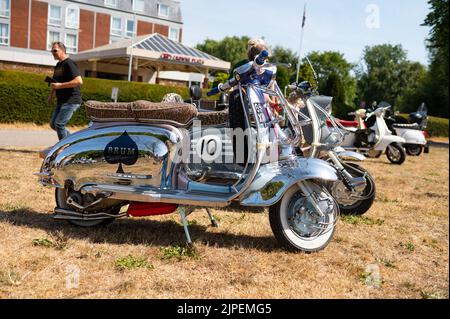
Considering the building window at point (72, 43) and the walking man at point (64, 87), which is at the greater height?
the building window at point (72, 43)

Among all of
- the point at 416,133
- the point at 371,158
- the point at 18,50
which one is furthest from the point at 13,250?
the point at 18,50

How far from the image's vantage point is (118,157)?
4.17m

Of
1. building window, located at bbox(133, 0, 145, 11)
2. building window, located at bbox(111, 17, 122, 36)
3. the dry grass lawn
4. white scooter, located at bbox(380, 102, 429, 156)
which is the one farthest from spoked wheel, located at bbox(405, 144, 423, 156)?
building window, located at bbox(111, 17, 122, 36)

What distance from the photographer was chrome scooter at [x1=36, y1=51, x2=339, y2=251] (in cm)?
402

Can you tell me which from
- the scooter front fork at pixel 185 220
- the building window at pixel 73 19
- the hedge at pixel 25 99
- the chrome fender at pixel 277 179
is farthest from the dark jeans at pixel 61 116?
the building window at pixel 73 19

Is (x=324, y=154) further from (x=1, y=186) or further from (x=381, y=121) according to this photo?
(x=381, y=121)

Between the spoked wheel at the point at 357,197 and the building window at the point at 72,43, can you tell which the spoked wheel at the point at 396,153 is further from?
the building window at the point at 72,43

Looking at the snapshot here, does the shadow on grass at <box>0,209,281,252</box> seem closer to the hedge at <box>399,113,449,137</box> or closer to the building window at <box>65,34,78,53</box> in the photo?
the hedge at <box>399,113,449,137</box>

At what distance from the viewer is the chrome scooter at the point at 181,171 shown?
13.2 feet

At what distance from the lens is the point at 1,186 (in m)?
6.13

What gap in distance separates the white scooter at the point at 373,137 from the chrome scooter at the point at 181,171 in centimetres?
786

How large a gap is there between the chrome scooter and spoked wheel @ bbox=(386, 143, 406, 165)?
8807 mm

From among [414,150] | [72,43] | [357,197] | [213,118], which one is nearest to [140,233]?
[213,118]
